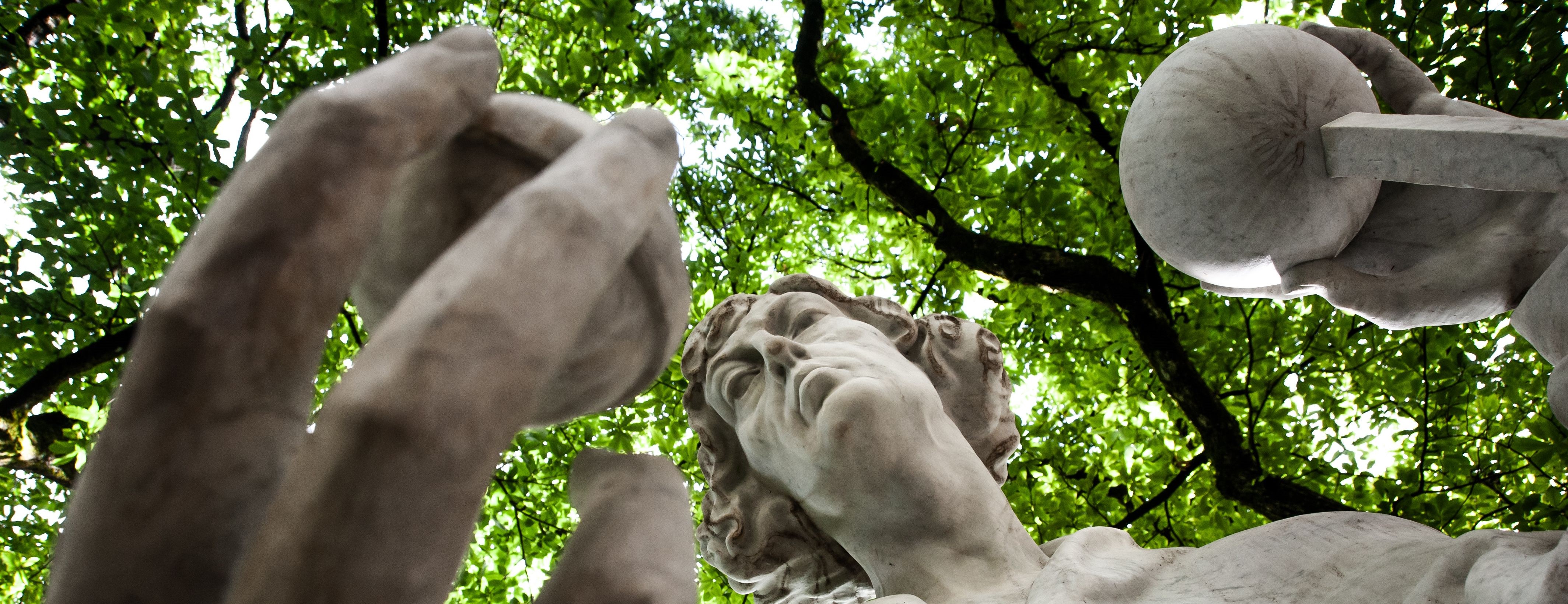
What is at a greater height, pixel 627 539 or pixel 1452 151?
pixel 1452 151

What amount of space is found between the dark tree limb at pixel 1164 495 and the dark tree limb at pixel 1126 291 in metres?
0.38

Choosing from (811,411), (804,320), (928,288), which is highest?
(928,288)

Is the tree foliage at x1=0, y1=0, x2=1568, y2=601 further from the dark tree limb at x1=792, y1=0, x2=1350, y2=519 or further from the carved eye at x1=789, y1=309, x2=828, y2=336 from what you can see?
the carved eye at x1=789, y1=309, x2=828, y2=336

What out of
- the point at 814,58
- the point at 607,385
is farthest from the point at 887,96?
the point at 607,385

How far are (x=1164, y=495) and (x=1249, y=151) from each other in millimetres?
5105

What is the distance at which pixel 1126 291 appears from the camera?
7000 mm

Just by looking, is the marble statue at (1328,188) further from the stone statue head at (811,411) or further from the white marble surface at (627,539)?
the white marble surface at (627,539)

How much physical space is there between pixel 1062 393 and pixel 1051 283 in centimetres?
164

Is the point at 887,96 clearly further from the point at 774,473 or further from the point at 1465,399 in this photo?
the point at 774,473

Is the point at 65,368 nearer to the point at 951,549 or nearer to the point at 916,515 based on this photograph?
the point at 916,515

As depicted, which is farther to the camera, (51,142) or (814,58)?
(814,58)

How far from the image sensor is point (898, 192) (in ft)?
25.7

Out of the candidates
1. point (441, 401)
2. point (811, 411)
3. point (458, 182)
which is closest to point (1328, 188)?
point (811, 411)

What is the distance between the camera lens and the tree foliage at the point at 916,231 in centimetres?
586
